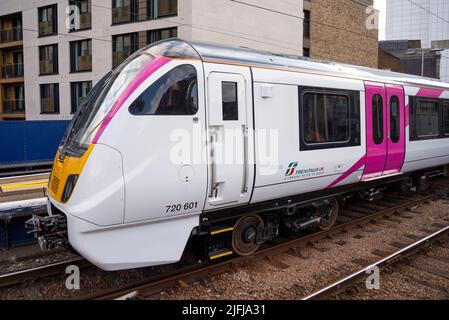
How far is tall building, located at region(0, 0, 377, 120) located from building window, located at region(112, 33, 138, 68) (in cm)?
6

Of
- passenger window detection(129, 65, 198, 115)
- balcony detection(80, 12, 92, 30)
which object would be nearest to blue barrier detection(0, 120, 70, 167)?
balcony detection(80, 12, 92, 30)

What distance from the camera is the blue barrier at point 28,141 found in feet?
51.1

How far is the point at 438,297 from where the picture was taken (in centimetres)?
522

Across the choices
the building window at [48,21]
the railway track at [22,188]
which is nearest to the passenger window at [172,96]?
the railway track at [22,188]

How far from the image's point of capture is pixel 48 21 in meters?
28.1

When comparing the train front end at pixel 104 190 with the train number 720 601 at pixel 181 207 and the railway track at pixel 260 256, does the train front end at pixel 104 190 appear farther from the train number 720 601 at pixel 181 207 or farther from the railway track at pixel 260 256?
the railway track at pixel 260 256

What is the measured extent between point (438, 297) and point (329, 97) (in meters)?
3.50

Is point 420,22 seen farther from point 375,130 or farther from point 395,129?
point 375,130

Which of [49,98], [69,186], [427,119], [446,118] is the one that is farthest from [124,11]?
[69,186]

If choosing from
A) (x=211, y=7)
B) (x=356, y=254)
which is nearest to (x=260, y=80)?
(x=356, y=254)

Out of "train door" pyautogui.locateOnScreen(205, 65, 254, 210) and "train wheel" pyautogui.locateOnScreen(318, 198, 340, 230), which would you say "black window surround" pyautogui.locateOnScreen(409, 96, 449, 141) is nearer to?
"train wheel" pyautogui.locateOnScreen(318, 198, 340, 230)

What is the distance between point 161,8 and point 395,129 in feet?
58.8

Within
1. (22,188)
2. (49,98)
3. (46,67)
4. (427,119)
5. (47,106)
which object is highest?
(46,67)

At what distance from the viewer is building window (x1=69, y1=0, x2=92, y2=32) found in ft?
84.4
